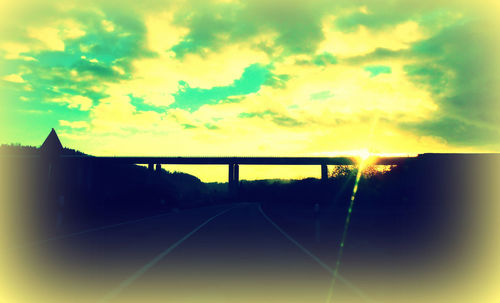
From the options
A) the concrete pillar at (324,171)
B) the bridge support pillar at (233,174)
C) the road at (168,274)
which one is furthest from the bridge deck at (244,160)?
the road at (168,274)

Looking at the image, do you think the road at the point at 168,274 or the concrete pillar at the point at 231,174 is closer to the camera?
the road at the point at 168,274

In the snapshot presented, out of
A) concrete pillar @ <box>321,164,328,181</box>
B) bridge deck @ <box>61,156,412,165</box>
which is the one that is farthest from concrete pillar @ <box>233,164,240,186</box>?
concrete pillar @ <box>321,164,328,181</box>

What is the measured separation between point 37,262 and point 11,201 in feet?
86.6

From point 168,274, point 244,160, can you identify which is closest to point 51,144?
point 168,274

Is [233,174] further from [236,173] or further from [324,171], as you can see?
[324,171]

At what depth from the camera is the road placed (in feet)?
21.3

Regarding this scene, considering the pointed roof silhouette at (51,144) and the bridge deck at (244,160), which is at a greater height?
the bridge deck at (244,160)

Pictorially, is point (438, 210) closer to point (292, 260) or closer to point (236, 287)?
point (292, 260)

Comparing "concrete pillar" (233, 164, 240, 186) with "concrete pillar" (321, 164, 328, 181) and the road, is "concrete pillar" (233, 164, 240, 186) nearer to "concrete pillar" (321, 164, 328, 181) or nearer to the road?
"concrete pillar" (321, 164, 328, 181)

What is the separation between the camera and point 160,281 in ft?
24.3

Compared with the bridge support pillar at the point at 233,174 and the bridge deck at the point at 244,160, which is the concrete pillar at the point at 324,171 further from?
the bridge support pillar at the point at 233,174

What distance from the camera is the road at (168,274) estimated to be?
6484mm

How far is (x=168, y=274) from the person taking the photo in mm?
8078

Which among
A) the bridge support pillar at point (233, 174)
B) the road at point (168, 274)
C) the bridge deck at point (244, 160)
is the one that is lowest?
the road at point (168, 274)
